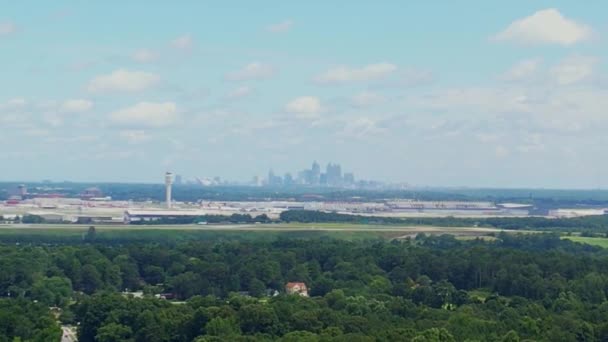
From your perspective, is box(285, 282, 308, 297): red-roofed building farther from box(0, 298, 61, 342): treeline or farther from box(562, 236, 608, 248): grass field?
box(562, 236, 608, 248): grass field

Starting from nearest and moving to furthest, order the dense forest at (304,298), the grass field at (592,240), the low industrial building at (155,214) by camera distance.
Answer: the dense forest at (304,298)
the grass field at (592,240)
the low industrial building at (155,214)

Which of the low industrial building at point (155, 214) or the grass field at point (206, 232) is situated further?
the low industrial building at point (155, 214)

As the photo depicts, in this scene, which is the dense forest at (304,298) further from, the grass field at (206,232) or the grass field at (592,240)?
the grass field at (206,232)

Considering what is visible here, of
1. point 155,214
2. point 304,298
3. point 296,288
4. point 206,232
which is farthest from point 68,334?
point 155,214

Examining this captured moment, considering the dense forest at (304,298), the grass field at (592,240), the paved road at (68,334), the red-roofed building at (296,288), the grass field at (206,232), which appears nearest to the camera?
the dense forest at (304,298)

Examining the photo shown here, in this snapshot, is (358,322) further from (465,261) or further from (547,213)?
(547,213)

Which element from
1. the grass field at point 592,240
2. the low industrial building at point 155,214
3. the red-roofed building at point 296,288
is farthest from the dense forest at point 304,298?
the low industrial building at point 155,214

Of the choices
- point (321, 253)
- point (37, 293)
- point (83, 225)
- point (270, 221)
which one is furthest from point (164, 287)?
point (270, 221)
